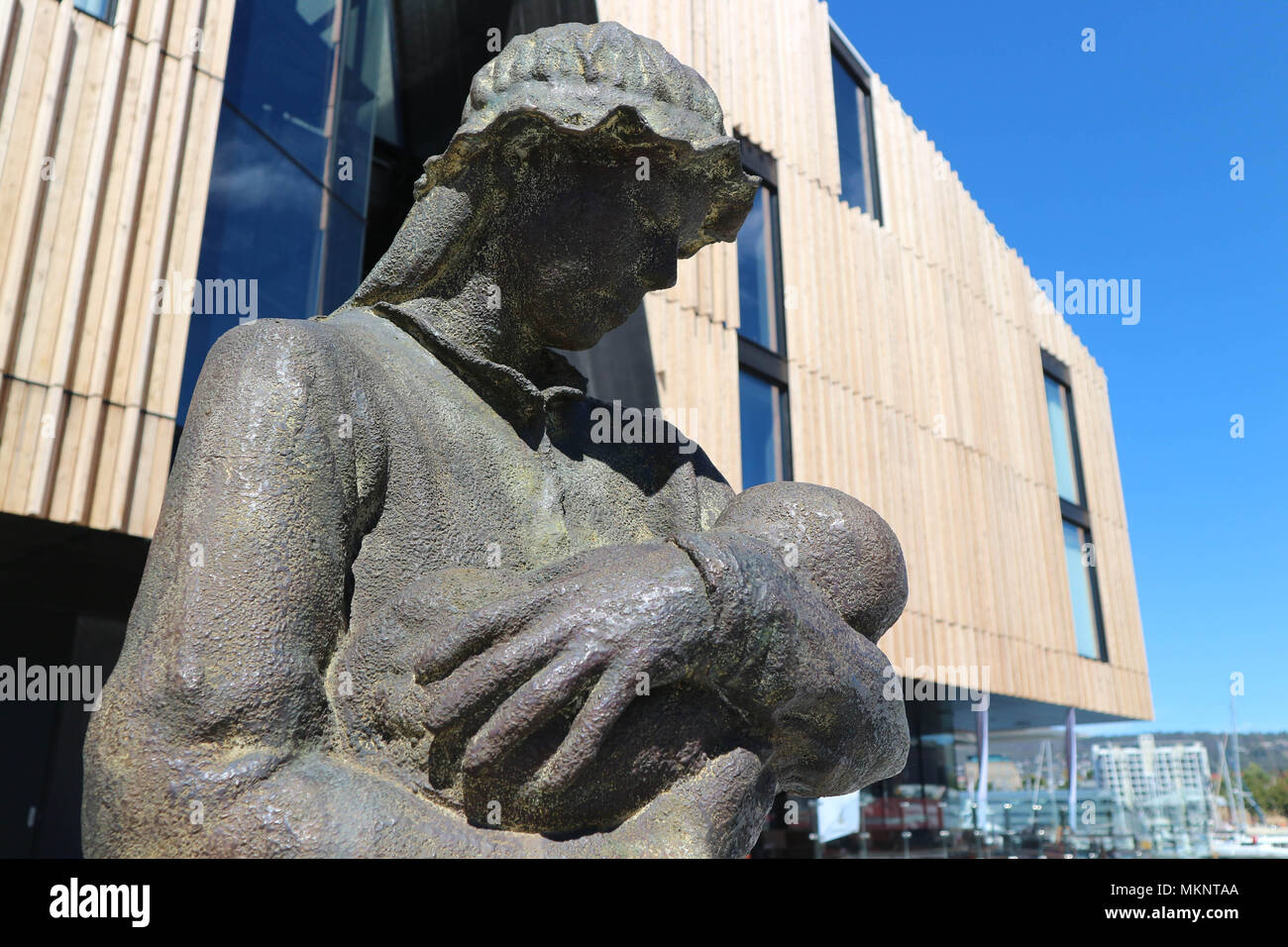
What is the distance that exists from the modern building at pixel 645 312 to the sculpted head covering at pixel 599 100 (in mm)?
5858

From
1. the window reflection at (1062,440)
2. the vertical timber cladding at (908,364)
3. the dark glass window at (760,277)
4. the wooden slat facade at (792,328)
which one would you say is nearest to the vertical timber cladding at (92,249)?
the wooden slat facade at (792,328)

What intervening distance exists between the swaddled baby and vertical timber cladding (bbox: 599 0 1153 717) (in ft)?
35.6

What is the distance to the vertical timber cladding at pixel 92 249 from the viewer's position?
689 cm

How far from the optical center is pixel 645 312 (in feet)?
41.2

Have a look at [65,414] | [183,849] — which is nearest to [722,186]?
[183,849]

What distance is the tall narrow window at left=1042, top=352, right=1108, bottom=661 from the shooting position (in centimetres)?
2428

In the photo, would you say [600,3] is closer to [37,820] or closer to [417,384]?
[37,820]

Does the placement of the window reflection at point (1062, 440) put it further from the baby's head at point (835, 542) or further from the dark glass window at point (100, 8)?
the baby's head at point (835, 542)

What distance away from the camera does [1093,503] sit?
2606 centimetres

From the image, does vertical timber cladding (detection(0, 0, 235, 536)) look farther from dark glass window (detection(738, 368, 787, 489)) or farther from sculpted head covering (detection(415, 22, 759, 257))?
dark glass window (detection(738, 368, 787, 489))

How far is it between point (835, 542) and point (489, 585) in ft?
2.25

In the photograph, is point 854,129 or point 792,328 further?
point 854,129

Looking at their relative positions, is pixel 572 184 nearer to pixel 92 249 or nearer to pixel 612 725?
pixel 612 725

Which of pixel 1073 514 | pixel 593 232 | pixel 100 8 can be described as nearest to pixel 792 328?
pixel 100 8
